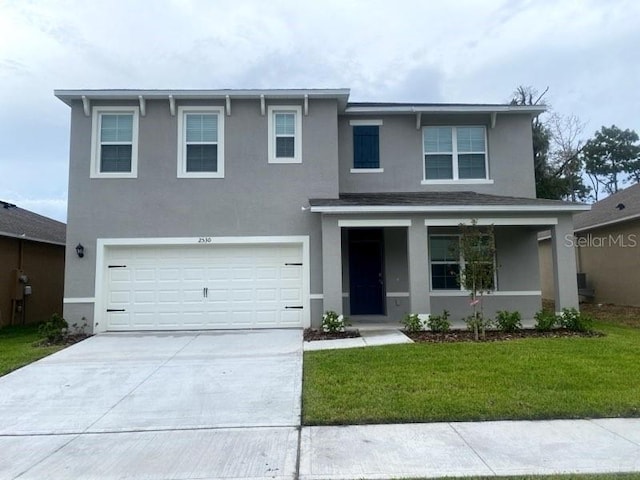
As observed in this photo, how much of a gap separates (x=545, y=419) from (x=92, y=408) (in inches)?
215

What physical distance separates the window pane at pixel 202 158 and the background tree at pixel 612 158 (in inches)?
1551

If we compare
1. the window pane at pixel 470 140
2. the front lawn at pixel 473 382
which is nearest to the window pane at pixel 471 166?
the window pane at pixel 470 140

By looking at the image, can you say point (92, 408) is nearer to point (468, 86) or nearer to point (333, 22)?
point (333, 22)

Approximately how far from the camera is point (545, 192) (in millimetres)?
24172

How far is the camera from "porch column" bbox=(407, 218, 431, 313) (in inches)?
434

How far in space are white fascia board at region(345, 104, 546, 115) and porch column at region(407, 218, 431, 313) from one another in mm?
3583

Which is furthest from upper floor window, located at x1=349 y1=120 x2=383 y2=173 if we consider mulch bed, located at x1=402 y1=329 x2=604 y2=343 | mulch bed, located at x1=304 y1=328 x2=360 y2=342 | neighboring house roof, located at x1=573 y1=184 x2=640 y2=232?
neighboring house roof, located at x1=573 y1=184 x2=640 y2=232

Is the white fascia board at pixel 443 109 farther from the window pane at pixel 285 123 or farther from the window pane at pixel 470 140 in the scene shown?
the window pane at pixel 285 123

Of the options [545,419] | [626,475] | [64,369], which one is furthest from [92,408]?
[626,475]

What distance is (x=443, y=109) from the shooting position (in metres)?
13.0

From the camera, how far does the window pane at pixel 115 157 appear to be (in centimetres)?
1202

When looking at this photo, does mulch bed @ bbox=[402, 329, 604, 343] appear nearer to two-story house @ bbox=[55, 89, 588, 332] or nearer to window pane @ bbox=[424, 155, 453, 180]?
two-story house @ bbox=[55, 89, 588, 332]

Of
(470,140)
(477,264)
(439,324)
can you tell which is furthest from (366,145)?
(439,324)

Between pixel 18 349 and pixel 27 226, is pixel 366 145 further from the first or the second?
pixel 27 226
